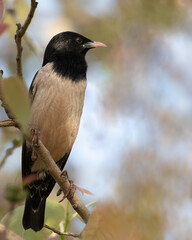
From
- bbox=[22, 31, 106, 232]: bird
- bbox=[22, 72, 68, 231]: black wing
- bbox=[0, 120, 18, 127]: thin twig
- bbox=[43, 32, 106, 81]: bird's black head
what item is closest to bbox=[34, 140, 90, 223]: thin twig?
bbox=[0, 120, 18, 127]: thin twig

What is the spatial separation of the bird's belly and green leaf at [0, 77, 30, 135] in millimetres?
2827

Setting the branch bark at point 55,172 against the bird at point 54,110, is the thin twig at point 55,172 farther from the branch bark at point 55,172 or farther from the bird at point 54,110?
the bird at point 54,110

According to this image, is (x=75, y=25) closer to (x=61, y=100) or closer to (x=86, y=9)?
(x=86, y=9)

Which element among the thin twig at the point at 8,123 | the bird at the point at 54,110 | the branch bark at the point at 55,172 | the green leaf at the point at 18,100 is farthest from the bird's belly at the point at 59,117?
the green leaf at the point at 18,100

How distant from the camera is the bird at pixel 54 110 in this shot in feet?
14.1

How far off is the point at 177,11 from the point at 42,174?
2551 millimetres

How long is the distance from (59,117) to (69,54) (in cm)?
82

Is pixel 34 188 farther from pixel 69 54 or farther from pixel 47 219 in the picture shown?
pixel 47 219

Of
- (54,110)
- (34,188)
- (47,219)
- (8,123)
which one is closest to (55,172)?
(47,219)

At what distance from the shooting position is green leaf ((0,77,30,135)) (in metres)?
1.31

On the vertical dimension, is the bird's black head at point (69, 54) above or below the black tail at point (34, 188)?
above

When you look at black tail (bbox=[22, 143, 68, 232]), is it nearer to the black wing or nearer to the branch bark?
the black wing

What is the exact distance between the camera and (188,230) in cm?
348

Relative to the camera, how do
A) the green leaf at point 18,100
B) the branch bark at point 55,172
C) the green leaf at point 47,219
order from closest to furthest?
the green leaf at point 18,100, the green leaf at point 47,219, the branch bark at point 55,172
